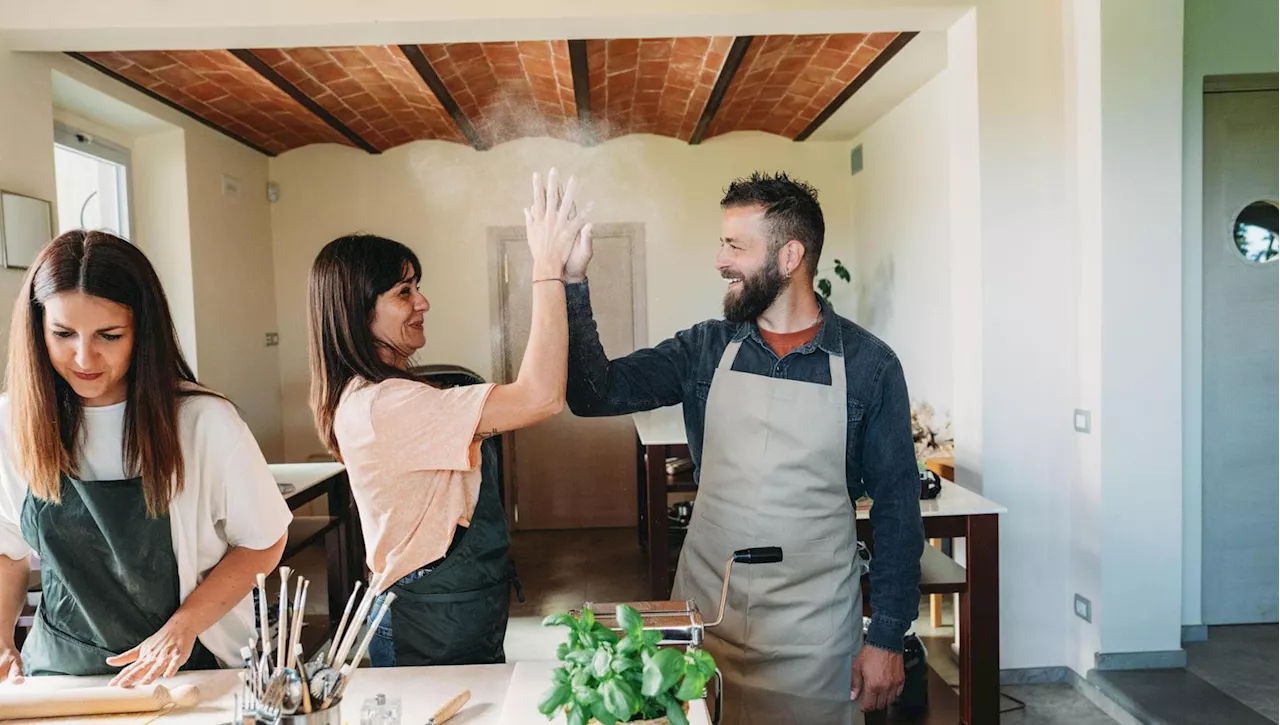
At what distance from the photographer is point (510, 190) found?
5051 millimetres

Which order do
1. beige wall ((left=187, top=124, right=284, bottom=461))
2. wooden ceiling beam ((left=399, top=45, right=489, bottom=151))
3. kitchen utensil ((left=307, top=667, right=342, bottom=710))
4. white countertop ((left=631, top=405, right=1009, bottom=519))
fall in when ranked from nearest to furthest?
kitchen utensil ((left=307, top=667, right=342, bottom=710)) < white countertop ((left=631, top=405, right=1009, bottom=519)) < wooden ceiling beam ((left=399, top=45, right=489, bottom=151)) < beige wall ((left=187, top=124, right=284, bottom=461))

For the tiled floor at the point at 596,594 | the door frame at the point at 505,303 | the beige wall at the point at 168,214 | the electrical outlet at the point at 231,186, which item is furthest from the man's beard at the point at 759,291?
the electrical outlet at the point at 231,186

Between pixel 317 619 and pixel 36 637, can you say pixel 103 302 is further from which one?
pixel 317 619

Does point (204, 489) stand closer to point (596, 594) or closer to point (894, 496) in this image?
point (894, 496)

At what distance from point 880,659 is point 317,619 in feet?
8.95

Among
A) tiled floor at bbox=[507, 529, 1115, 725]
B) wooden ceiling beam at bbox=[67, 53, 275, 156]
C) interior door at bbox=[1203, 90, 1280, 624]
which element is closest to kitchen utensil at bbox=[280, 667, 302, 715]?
tiled floor at bbox=[507, 529, 1115, 725]

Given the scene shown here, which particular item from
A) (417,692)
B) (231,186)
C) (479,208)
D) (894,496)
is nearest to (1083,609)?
(894,496)

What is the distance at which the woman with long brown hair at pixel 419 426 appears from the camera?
4.45 ft

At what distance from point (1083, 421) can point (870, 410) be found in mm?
1646

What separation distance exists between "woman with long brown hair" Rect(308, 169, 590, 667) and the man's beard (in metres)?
0.45

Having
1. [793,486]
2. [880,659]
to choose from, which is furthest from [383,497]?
[880,659]

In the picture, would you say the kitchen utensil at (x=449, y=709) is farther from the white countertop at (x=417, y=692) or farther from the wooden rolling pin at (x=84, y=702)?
the wooden rolling pin at (x=84, y=702)

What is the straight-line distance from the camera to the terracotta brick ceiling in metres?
3.56

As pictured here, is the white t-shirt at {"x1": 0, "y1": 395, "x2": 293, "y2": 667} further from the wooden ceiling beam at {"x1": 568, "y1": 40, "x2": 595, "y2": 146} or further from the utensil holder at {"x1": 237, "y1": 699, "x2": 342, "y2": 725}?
the wooden ceiling beam at {"x1": 568, "y1": 40, "x2": 595, "y2": 146}
